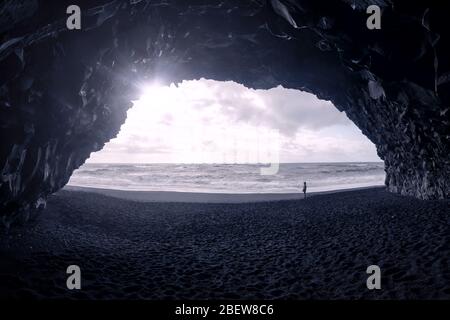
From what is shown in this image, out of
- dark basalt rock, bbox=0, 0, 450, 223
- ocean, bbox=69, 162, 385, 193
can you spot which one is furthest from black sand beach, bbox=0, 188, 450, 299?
Result: ocean, bbox=69, 162, 385, 193

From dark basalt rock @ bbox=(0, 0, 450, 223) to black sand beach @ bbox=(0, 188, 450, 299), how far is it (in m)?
3.17

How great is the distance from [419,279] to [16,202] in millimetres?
13814

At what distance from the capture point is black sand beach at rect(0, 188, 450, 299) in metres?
6.90

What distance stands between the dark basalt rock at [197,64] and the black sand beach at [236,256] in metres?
3.17

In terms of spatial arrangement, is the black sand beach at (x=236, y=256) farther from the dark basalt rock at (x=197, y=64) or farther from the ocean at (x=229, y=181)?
the ocean at (x=229, y=181)

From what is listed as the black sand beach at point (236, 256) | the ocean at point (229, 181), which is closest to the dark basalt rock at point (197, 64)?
the black sand beach at point (236, 256)

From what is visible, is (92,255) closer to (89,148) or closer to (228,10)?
(89,148)

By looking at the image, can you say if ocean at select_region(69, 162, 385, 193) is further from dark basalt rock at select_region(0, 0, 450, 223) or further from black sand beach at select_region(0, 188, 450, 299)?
black sand beach at select_region(0, 188, 450, 299)

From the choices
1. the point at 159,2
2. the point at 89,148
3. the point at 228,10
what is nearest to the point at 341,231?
the point at 228,10

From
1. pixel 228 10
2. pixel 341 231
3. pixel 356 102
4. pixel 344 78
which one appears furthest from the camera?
pixel 356 102

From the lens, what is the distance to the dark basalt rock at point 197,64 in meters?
9.44

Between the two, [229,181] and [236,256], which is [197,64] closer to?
[236,256]
